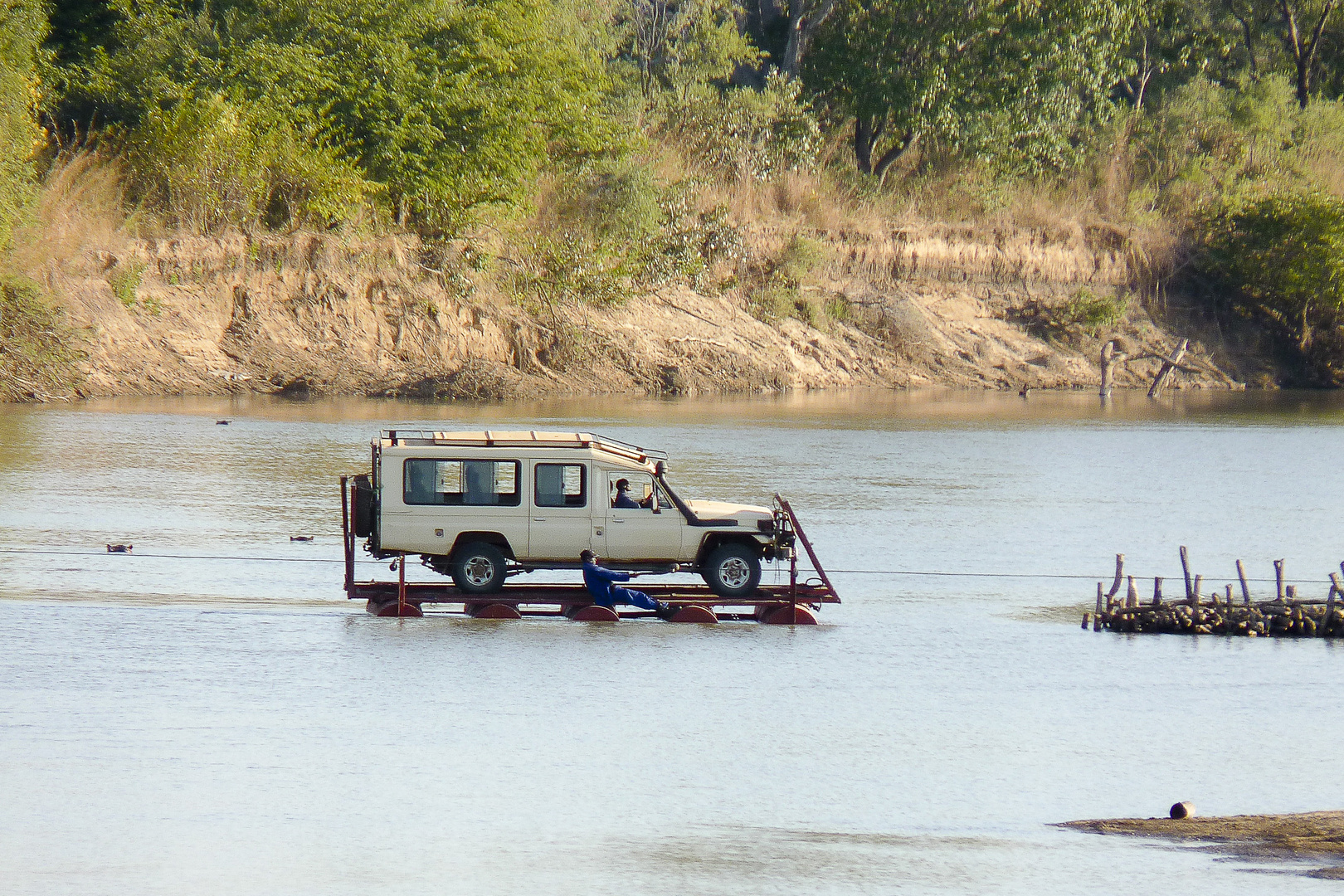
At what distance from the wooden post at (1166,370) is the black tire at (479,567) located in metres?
55.9

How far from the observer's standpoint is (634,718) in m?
16.7

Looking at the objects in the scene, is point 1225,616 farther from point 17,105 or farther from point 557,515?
point 17,105

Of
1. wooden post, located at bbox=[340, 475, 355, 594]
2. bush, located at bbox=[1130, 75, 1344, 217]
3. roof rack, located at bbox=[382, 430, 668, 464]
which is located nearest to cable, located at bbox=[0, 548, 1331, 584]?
wooden post, located at bbox=[340, 475, 355, 594]

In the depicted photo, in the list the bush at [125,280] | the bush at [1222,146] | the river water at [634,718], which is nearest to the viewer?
the river water at [634,718]

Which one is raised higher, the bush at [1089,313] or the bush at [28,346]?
the bush at [1089,313]

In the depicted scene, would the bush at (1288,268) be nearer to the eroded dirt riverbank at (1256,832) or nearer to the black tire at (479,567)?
the black tire at (479,567)

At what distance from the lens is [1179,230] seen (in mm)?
80688

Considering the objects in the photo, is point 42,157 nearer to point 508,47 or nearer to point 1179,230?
point 508,47

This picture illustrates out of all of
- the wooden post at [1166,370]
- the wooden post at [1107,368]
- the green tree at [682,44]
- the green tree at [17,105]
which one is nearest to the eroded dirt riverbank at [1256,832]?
the green tree at [17,105]

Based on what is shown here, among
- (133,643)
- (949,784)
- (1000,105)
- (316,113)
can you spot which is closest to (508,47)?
(316,113)

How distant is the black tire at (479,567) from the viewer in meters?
20.7

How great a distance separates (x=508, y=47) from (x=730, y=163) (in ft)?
49.0

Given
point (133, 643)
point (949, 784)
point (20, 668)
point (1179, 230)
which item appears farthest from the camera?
point (1179, 230)

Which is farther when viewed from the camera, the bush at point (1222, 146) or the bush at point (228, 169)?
the bush at point (1222, 146)
